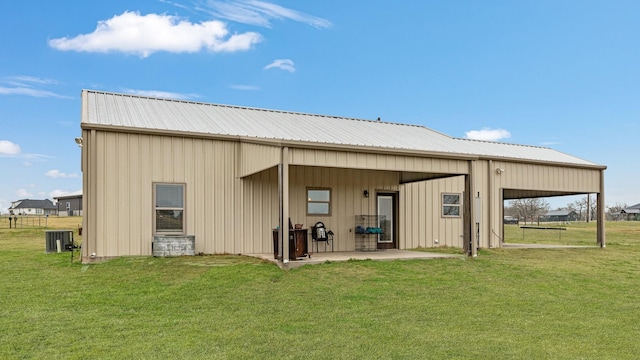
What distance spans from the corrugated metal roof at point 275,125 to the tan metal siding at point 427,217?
1241 millimetres

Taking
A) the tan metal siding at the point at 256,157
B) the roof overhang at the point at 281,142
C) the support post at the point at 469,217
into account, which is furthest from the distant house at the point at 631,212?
the tan metal siding at the point at 256,157

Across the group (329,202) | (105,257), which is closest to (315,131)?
(329,202)

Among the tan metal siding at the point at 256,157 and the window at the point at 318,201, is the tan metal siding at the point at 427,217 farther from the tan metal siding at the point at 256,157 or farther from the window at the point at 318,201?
the tan metal siding at the point at 256,157

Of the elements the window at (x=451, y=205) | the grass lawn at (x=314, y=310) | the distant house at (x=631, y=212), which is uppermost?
the window at (x=451, y=205)

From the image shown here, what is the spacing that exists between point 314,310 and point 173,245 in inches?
229

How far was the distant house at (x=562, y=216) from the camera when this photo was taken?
82.8 m

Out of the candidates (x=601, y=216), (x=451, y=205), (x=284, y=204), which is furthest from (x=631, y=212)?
(x=284, y=204)

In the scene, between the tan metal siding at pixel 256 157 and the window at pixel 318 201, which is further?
the window at pixel 318 201

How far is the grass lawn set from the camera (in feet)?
18.9

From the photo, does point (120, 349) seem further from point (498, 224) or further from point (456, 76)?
point (456, 76)

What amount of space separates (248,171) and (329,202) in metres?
→ 2.89

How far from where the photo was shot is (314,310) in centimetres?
761

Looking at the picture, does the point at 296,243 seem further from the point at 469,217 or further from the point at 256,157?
the point at 469,217

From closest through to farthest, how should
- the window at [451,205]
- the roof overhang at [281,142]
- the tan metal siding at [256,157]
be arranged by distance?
the roof overhang at [281,142] → the tan metal siding at [256,157] → the window at [451,205]
